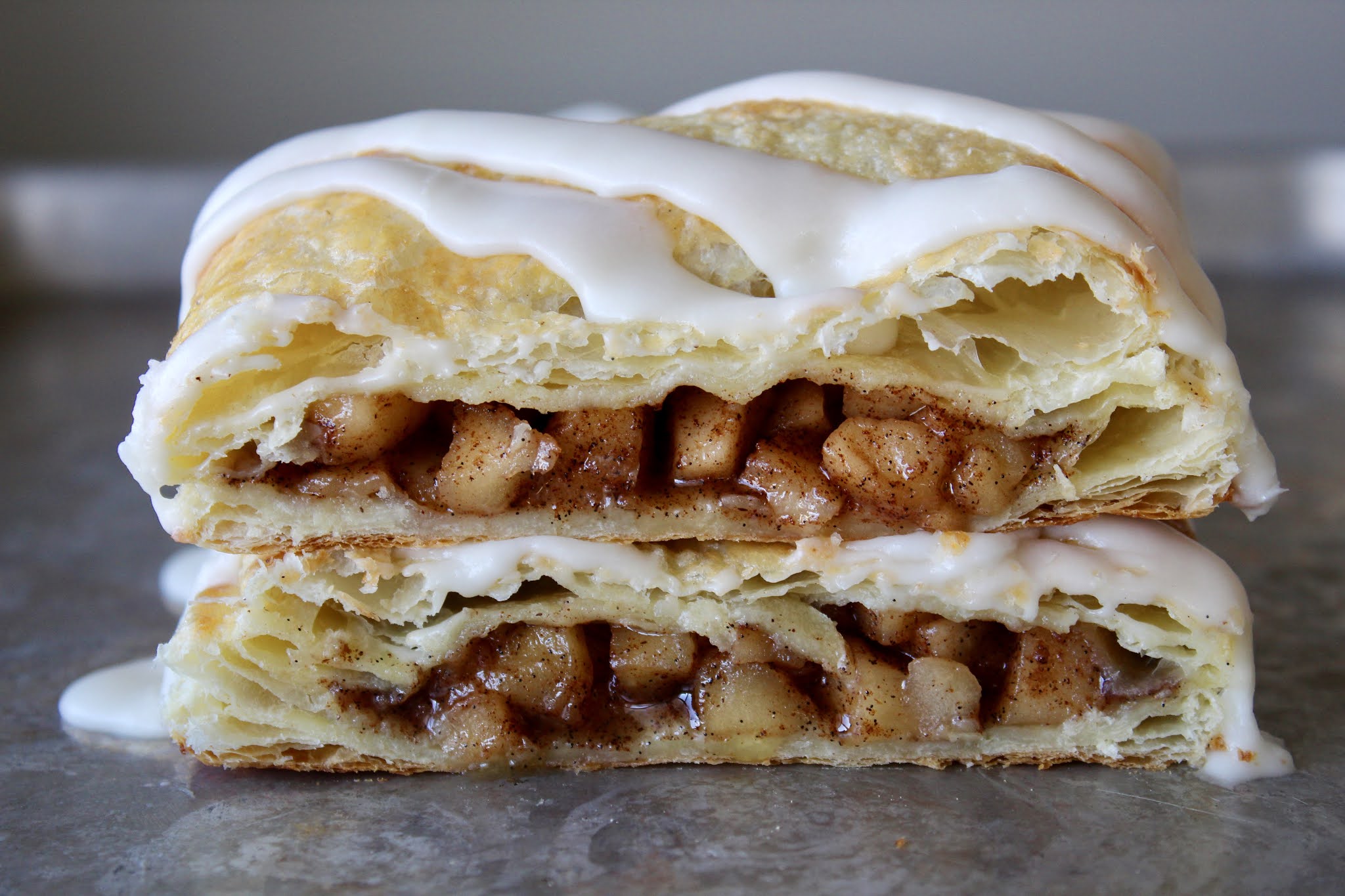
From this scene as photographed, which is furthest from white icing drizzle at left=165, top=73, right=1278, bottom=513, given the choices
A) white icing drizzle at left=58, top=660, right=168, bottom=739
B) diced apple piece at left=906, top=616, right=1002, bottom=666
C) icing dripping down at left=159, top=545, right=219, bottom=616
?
icing dripping down at left=159, top=545, right=219, bottom=616

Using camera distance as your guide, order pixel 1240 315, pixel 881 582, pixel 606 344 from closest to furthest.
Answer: pixel 606 344 < pixel 881 582 < pixel 1240 315

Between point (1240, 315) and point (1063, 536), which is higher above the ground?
point (1240, 315)

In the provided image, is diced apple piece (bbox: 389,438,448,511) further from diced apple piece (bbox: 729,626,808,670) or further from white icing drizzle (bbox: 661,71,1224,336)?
white icing drizzle (bbox: 661,71,1224,336)

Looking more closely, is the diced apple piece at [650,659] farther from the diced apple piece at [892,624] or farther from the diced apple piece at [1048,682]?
the diced apple piece at [1048,682]

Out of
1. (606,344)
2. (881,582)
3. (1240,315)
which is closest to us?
(606,344)

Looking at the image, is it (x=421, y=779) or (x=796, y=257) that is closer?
(x=796, y=257)

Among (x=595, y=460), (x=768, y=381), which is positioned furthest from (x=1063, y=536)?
(x=595, y=460)

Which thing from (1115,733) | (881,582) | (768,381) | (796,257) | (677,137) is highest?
(677,137)

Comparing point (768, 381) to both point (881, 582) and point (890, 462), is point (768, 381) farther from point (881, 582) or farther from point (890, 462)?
point (881, 582)

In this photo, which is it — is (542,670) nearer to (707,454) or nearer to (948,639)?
(707,454)
